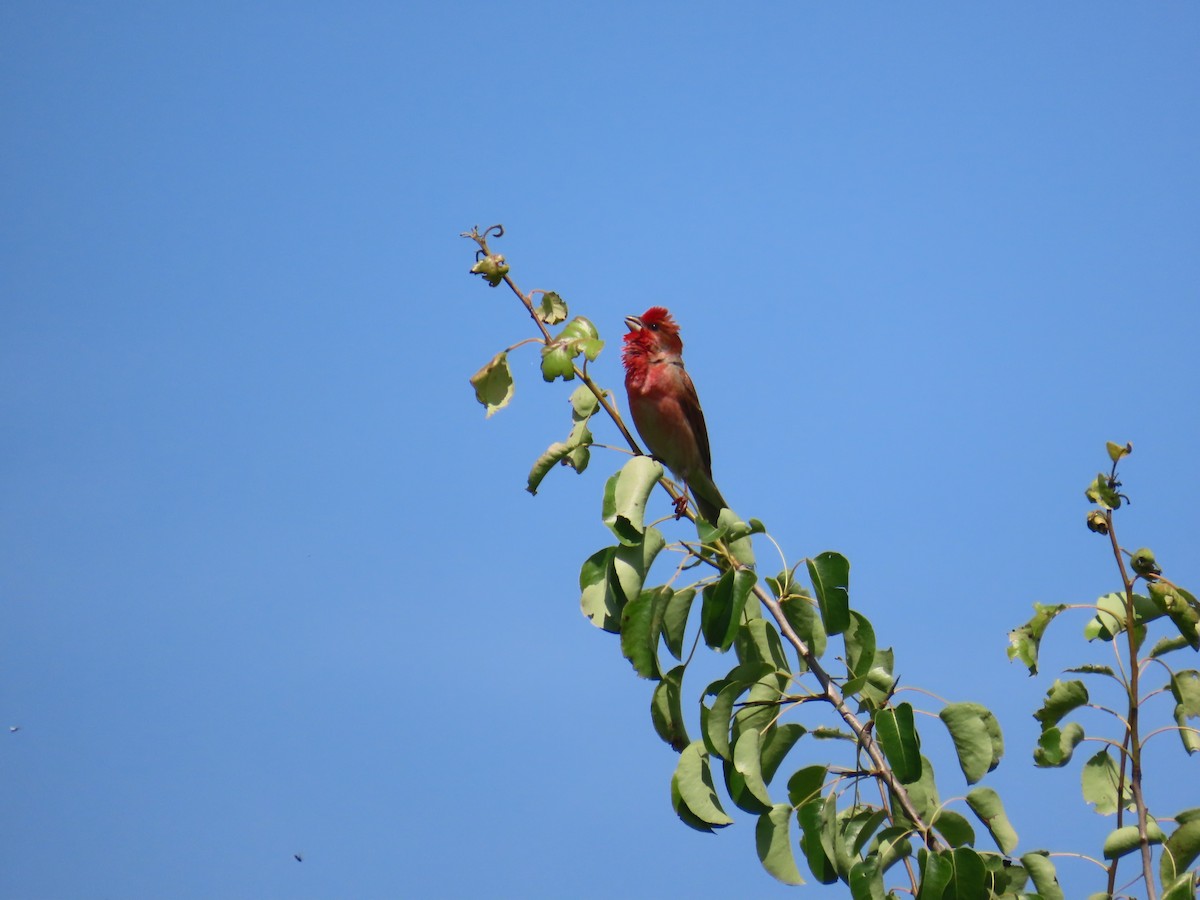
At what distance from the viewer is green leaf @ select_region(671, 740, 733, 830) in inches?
132

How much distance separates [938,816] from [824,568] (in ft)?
2.53

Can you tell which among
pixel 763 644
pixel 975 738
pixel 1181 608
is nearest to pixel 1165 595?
A: pixel 1181 608

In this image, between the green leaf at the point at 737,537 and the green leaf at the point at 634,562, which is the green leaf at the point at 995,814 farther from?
the green leaf at the point at 634,562

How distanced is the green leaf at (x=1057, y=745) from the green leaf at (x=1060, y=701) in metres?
0.04

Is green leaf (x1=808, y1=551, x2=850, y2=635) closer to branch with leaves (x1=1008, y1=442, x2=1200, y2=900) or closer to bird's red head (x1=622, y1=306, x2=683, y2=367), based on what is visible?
branch with leaves (x1=1008, y1=442, x2=1200, y2=900)

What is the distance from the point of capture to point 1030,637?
3.71 metres

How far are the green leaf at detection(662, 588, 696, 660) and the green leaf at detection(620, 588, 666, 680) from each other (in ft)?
0.21

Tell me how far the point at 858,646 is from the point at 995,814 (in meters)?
0.63

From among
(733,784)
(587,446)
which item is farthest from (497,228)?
(733,784)

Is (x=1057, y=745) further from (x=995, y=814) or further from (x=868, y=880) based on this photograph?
(x=868, y=880)

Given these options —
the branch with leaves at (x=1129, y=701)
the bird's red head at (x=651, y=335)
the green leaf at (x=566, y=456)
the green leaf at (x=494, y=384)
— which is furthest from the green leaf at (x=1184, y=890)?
the bird's red head at (x=651, y=335)

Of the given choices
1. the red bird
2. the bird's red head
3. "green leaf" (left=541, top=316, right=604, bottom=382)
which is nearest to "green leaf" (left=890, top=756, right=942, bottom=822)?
"green leaf" (left=541, top=316, right=604, bottom=382)

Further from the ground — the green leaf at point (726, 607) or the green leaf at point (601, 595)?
the green leaf at point (601, 595)

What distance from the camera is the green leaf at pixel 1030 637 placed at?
3672 mm
